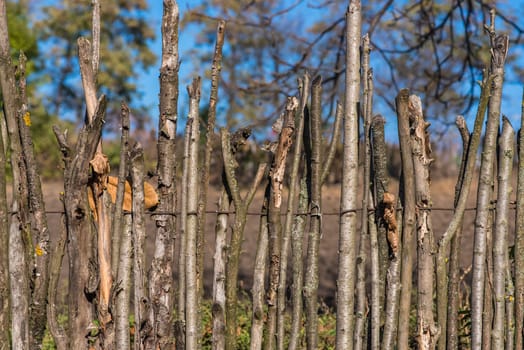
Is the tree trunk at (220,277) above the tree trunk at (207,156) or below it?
below

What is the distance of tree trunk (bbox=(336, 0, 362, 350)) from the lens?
2.78m

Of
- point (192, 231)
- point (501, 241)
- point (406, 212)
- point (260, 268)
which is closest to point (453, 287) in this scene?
point (501, 241)

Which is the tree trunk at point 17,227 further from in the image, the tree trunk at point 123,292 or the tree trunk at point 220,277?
the tree trunk at point 220,277

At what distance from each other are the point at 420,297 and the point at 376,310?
0.58 ft

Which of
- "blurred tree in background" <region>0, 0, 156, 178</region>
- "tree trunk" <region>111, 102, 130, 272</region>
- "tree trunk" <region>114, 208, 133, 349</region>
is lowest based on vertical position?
"tree trunk" <region>114, 208, 133, 349</region>

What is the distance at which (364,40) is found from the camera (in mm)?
2775

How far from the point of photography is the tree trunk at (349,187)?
2777mm

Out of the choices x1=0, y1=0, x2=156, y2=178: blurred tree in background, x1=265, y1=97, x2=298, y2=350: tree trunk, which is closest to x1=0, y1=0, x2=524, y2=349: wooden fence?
x1=265, y1=97, x2=298, y2=350: tree trunk

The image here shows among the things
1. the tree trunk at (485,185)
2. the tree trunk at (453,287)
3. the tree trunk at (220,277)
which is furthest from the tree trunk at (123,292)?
the tree trunk at (485,185)

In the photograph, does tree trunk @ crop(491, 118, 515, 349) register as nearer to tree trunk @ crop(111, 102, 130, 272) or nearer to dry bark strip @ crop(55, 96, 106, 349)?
tree trunk @ crop(111, 102, 130, 272)

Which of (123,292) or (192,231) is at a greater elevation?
(192,231)

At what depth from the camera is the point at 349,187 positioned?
2.79m

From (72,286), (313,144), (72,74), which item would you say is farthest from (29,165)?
(72,74)

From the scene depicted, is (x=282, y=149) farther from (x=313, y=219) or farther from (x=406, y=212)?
(x=406, y=212)
